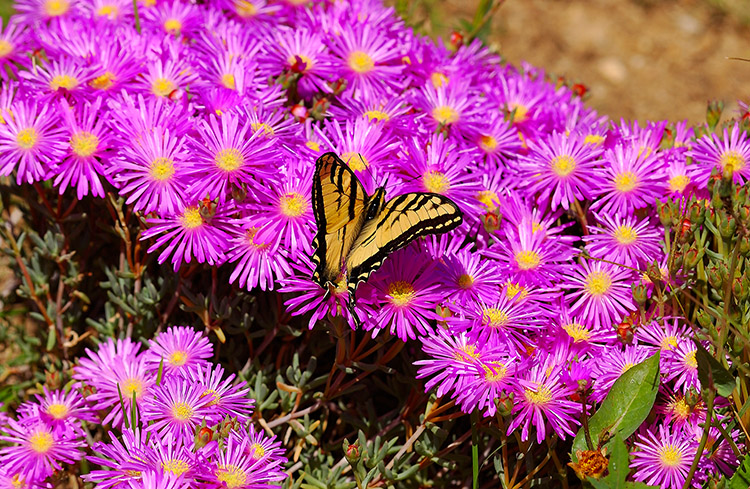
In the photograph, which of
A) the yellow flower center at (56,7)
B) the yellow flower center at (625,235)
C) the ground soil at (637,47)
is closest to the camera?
the yellow flower center at (625,235)

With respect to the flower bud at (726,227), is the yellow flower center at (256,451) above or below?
below

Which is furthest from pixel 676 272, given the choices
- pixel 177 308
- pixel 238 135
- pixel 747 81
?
pixel 747 81

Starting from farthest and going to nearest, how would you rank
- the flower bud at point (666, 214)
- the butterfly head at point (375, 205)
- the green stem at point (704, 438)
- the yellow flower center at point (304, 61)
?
the yellow flower center at point (304, 61), the flower bud at point (666, 214), the butterfly head at point (375, 205), the green stem at point (704, 438)

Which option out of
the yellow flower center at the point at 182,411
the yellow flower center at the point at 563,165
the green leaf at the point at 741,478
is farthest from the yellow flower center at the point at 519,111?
the yellow flower center at the point at 182,411

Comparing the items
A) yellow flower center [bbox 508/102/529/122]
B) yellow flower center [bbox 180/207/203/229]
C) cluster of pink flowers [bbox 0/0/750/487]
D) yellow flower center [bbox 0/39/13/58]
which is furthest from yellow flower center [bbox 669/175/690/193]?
yellow flower center [bbox 0/39/13/58]

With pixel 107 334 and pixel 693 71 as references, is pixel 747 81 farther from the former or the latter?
pixel 107 334

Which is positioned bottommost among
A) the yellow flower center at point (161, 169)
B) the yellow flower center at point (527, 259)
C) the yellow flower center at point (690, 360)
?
the yellow flower center at point (690, 360)

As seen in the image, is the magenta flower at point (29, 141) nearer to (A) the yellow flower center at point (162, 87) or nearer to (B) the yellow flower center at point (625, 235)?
(A) the yellow flower center at point (162, 87)
